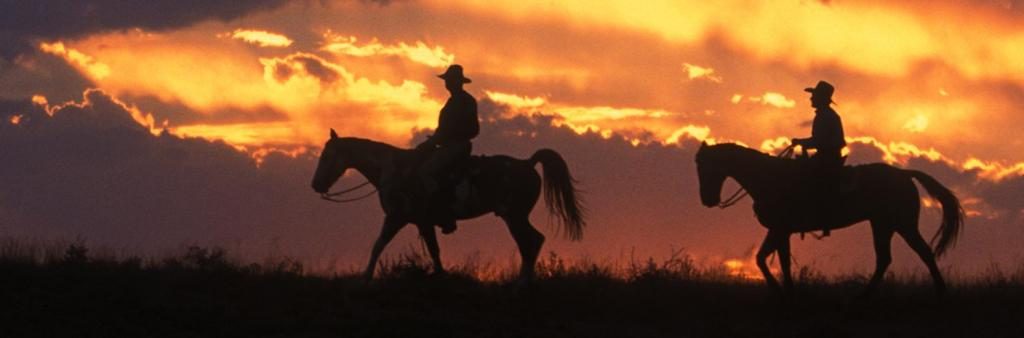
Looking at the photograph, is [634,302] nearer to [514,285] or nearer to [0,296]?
[514,285]

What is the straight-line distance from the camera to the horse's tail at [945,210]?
2083cm

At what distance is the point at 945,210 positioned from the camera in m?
21.0

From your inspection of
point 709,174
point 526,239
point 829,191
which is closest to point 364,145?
point 526,239

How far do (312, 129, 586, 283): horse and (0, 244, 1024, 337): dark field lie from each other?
1.88ft

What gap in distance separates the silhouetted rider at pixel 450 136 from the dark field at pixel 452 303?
3.59 feet

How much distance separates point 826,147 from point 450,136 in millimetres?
4861

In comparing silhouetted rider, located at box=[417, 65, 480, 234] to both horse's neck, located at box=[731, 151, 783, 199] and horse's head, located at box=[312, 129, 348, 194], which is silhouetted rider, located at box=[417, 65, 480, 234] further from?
horse's neck, located at box=[731, 151, 783, 199]

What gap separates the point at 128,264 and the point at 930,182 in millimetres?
10810

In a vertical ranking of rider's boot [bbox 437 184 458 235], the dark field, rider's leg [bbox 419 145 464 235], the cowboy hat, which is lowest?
the dark field

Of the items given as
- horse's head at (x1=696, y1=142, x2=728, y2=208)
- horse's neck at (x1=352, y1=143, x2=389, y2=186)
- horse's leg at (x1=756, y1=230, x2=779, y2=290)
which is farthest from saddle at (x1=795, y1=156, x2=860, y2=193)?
horse's neck at (x1=352, y1=143, x2=389, y2=186)

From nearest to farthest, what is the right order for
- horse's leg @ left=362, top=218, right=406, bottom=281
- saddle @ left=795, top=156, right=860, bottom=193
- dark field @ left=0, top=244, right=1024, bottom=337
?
dark field @ left=0, top=244, right=1024, bottom=337 < horse's leg @ left=362, top=218, right=406, bottom=281 < saddle @ left=795, top=156, right=860, bottom=193

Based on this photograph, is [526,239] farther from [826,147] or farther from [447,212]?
[826,147]

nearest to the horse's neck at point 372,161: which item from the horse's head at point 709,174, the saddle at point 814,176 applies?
the horse's head at point 709,174

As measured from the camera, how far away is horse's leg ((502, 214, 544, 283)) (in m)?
19.6
